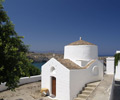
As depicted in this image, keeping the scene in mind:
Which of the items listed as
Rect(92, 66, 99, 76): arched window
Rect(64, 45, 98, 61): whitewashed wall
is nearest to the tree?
Rect(64, 45, 98, 61): whitewashed wall

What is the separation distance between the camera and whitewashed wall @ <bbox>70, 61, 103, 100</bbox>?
11073mm

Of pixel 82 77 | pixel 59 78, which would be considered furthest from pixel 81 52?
pixel 59 78

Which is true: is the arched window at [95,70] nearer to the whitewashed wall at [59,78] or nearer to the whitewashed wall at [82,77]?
the whitewashed wall at [82,77]

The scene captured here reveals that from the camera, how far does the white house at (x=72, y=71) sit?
36.5 ft

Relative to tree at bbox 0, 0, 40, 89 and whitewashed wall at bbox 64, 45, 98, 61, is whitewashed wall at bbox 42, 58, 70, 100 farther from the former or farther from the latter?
tree at bbox 0, 0, 40, 89

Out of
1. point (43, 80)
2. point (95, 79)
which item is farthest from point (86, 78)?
point (43, 80)

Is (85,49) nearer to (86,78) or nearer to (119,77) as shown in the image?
(86,78)

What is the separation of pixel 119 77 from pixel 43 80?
9.98 meters

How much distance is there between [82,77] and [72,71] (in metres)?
1.68

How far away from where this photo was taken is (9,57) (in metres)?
5.27

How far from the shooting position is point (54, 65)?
40.8 ft

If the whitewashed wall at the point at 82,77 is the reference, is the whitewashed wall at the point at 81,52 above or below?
above

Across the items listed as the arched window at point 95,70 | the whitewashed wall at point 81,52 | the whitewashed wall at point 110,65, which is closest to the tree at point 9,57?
the whitewashed wall at point 81,52

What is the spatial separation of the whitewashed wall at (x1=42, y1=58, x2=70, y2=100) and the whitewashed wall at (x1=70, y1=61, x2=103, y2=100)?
418 millimetres
